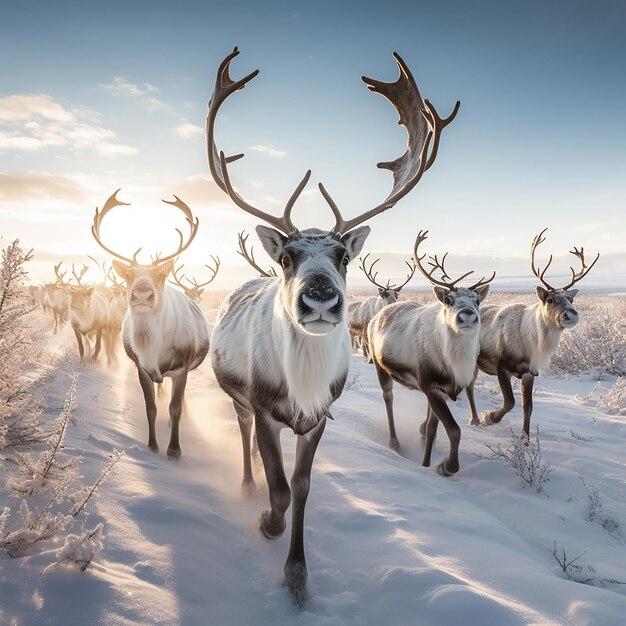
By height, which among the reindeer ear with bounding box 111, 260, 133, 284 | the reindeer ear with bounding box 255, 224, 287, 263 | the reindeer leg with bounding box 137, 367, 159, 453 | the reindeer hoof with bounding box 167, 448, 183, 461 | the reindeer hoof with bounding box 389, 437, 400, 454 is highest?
the reindeer ear with bounding box 255, 224, 287, 263

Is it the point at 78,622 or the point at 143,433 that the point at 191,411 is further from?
the point at 78,622

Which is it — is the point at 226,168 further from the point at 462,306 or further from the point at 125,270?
the point at 462,306

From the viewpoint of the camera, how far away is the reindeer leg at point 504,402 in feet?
22.1

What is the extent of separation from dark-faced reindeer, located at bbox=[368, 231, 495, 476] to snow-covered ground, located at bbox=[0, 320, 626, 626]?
613 mm

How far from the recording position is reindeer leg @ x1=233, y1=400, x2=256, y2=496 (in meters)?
3.88

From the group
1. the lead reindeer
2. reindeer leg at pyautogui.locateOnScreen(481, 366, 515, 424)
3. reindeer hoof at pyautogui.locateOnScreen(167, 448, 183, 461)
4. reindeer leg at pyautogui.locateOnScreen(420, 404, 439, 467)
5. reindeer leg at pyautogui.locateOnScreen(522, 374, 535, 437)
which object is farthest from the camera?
reindeer leg at pyautogui.locateOnScreen(481, 366, 515, 424)

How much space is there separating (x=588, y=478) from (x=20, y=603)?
5.66 metres

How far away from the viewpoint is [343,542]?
3066 mm

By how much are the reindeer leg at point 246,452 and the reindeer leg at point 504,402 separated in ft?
→ 15.3

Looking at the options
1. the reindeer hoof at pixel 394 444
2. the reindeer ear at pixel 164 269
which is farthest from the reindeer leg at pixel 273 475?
the reindeer hoof at pixel 394 444

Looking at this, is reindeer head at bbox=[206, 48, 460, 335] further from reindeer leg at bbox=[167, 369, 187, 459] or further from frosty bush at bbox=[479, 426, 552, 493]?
frosty bush at bbox=[479, 426, 552, 493]

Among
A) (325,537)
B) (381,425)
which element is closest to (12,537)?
(325,537)

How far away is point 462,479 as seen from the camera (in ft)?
16.5

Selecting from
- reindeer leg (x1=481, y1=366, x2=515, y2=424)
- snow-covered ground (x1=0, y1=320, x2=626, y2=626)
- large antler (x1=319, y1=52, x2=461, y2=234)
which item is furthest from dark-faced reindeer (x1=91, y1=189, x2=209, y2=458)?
reindeer leg (x1=481, y1=366, x2=515, y2=424)
